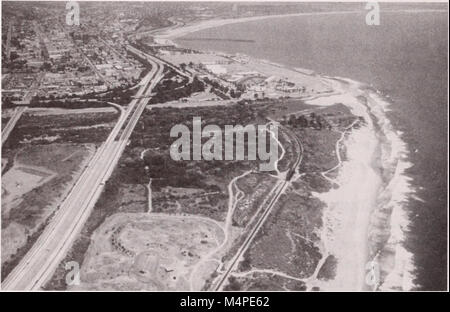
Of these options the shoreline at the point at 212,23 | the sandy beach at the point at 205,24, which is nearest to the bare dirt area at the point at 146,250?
the sandy beach at the point at 205,24

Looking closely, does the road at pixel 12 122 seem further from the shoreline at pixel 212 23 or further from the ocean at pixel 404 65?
the shoreline at pixel 212 23

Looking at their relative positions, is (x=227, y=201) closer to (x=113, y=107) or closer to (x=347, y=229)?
(x=347, y=229)

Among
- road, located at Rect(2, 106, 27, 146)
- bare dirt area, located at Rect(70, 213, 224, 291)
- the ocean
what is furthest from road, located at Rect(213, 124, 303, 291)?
road, located at Rect(2, 106, 27, 146)

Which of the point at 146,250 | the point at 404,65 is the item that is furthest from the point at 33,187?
the point at 404,65

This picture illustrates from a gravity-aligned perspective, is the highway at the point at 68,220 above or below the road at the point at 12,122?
below

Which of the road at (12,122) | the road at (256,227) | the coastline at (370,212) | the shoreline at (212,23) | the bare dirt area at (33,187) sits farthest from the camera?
the shoreline at (212,23)
